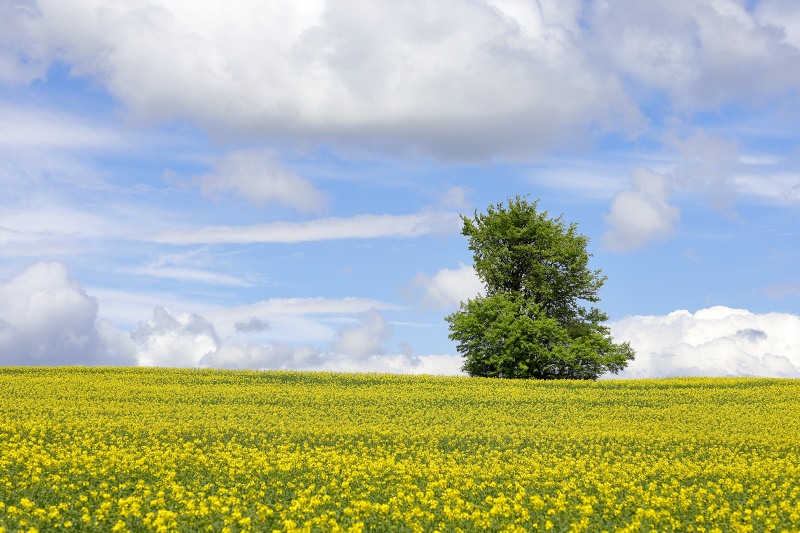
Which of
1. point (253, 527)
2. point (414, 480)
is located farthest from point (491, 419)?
point (253, 527)

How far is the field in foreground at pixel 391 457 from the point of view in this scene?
1091 cm

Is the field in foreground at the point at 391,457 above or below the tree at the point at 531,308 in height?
below

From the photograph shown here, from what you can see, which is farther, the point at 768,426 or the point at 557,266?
the point at 557,266

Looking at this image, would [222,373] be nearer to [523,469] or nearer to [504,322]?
[504,322]

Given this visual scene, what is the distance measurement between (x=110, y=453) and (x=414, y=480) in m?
7.41

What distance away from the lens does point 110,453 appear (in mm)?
15180

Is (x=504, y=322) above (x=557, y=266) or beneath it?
beneath

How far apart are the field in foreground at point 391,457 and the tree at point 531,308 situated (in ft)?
21.8

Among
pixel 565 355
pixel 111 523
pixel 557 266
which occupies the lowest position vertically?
pixel 111 523

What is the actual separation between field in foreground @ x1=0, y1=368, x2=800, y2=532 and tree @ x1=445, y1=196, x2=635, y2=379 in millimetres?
6646

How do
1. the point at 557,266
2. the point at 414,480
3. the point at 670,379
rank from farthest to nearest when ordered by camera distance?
the point at 557,266 < the point at 670,379 < the point at 414,480

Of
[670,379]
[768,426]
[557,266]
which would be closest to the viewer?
[768,426]

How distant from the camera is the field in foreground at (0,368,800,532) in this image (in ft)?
35.8

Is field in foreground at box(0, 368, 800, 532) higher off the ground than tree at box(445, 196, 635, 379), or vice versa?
tree at box(445, 196, 635, 379)
